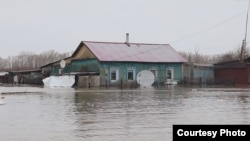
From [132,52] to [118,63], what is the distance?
3.54m

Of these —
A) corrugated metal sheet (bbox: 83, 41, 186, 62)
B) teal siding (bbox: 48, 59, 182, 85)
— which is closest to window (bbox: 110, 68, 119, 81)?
teal siding (bbox: 48, 59, 182, 85)

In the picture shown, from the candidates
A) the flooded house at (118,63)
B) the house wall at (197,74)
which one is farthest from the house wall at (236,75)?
the flooded house at (118,63)

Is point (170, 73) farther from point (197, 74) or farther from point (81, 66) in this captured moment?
point (81, 66)

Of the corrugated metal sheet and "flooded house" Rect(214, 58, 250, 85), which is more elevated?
the corrugated metal sheet

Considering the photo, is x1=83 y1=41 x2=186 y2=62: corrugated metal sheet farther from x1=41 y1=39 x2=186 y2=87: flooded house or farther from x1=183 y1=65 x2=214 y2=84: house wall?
x1=183 y1=65 x2=214 y2=84: house wall

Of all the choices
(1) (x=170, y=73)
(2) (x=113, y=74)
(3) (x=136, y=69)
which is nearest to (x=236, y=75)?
(1) (x=170, y=73)

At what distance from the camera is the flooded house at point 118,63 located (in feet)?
157

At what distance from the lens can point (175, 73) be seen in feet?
172

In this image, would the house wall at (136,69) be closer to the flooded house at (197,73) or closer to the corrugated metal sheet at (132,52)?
the corrugated metal sheet at (132,52)

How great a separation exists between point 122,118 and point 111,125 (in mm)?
1679

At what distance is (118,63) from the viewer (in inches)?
1930

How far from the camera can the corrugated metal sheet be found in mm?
49375

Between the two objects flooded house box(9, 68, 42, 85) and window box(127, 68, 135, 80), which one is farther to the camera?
flooded house box(9, 68, 42, 85)

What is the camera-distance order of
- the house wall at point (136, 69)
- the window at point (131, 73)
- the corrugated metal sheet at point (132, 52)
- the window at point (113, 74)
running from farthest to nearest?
the window at point (131, 73)
the corrugated metal sheet at point (132, 52)
the window at point (113, 74)
the house wall at point (136, 69)
